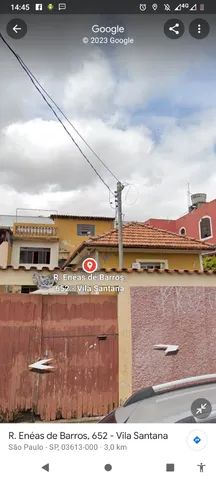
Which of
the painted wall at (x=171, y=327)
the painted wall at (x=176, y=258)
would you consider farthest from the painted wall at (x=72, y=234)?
the painted wall at (x=176, y=258)

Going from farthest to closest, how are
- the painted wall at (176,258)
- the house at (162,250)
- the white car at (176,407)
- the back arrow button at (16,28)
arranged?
the painted wall at (176,258) → the house at (162,250) → the back arrow button at (16,28) → the white car at (176,407)

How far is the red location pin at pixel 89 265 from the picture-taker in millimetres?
2197

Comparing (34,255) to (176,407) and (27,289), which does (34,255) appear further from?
(176,407)

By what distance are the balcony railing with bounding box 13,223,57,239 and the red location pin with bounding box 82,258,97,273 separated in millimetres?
398

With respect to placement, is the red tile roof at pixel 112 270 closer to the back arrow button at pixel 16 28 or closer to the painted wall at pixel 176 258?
the painted wall at pixel 176 258

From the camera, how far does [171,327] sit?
324 centimetres

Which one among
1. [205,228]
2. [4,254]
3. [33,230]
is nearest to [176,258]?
[205,228]

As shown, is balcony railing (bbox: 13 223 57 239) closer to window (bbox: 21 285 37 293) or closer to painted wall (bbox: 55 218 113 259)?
painted wall (bbox: 55 218 113 259)

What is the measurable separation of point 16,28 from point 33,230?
1338mm

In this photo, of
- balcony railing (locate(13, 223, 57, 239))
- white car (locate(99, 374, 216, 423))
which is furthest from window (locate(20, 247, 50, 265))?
white car (locate(99, 374, 216, 423))

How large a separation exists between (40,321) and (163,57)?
2632 millimetres

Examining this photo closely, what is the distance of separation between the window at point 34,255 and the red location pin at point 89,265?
23.2 inches
